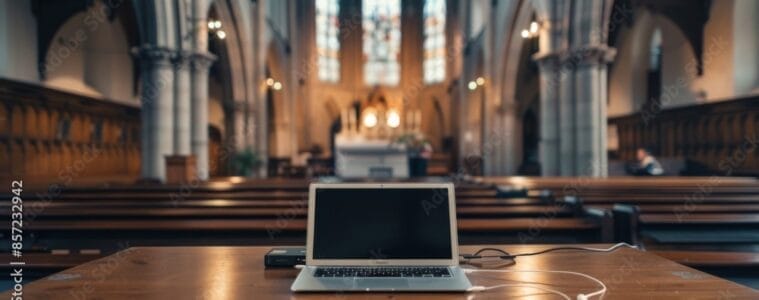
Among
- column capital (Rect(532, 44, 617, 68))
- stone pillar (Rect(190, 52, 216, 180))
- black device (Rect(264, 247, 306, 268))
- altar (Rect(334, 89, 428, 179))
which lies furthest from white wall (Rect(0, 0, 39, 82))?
black device (Rect(264, 247, 306, 268))

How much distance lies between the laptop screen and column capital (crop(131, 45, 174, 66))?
10.7 metres

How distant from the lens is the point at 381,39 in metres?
32.2

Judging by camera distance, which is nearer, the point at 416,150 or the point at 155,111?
the point at 155,111

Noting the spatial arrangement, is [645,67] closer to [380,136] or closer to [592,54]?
[592,54]

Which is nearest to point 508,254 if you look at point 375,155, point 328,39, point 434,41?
point 375,155

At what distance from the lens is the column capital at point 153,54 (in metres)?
11.4

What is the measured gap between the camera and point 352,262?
6.64ft

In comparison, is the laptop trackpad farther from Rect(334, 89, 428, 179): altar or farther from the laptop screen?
Rect(334, 89, 428, 179): altar

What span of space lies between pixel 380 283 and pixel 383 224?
0.93ft

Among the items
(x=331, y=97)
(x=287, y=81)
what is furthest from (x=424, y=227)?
(x=331, y=97)

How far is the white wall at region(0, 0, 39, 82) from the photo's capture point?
1362 centimetres

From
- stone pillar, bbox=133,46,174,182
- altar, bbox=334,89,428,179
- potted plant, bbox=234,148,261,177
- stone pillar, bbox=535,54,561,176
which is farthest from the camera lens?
potted plant, bbox=234,148,261,177

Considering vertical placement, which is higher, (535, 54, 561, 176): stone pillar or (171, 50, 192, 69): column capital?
(171, 50, 192, 69): column capital

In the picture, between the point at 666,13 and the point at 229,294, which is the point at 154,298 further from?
→ the point at 666,13
